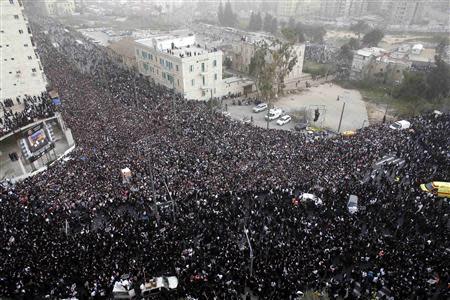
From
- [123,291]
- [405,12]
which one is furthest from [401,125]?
[405,12]

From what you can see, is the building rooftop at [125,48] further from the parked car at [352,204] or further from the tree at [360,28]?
the tree at [360,28]

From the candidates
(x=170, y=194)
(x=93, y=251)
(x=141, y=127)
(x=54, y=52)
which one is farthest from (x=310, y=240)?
(x=54, y=52)

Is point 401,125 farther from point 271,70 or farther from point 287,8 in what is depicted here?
point 287,8

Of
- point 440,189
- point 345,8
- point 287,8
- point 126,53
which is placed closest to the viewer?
point 440,189

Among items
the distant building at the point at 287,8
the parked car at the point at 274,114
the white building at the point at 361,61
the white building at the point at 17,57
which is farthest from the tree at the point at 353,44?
the distant building at the point at 287,8

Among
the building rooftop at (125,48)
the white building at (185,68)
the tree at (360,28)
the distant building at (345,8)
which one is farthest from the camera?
the distant building at (345,8)

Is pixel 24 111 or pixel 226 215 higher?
pixel 24 111
